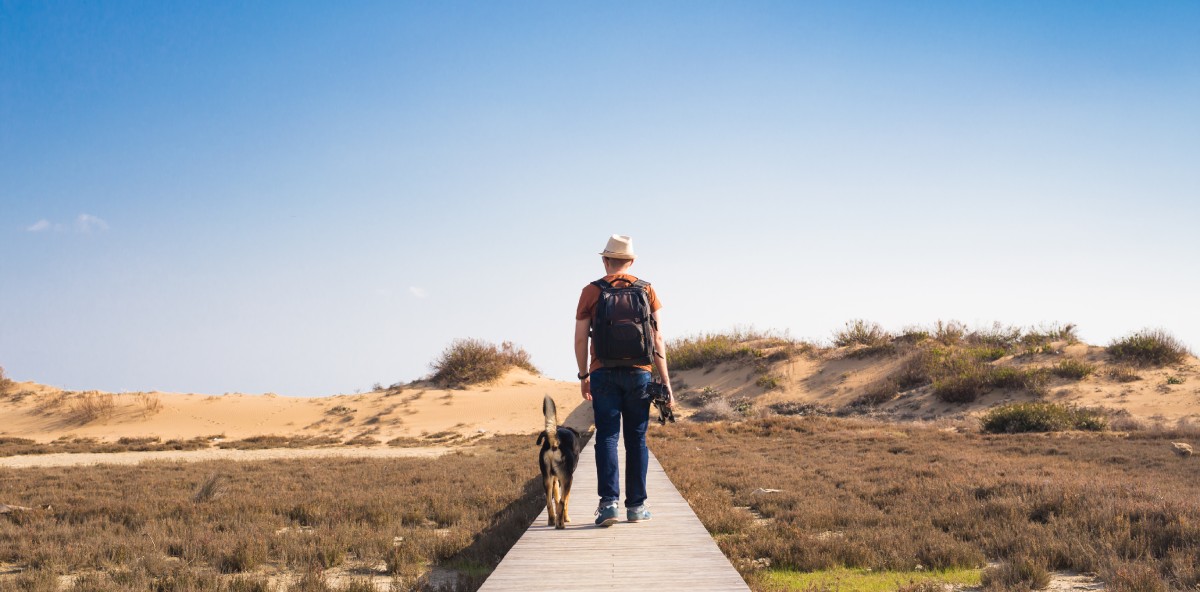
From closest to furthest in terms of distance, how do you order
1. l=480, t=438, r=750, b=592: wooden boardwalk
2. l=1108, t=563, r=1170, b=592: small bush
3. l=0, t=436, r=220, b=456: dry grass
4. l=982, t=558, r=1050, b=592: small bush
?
l=480, t=438, r=750, b=592: wooden boardwalk, l=1108, t=563, r=1170, b=592: small bush, l=982, t=558, r=1050, b=592: small bush, l=0, t=436, r=220, b=456: dry grass

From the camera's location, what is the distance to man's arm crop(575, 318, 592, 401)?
6.12m

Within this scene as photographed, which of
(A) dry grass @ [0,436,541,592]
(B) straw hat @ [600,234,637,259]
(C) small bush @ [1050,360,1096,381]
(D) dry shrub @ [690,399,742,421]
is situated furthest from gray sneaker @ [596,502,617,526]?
(C) small bush @ [1050,360,1096,381]

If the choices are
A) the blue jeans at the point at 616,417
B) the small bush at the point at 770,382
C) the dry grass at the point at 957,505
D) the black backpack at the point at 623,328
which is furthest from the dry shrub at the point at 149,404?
the black backpack at the point at 623,328

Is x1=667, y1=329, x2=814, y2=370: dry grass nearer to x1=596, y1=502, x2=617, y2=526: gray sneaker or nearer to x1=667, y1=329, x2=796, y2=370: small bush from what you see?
x1=667, y1=329, x2=796, y2=370: small bush

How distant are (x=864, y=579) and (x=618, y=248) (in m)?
3.42

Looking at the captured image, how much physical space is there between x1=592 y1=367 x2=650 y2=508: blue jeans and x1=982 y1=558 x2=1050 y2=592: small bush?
2781 millimetres

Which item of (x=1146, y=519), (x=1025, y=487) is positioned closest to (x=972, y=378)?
(x=1025, y=487)

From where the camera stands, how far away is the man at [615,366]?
5996mm

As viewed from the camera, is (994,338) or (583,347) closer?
(583,347)

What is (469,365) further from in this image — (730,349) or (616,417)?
(616,417)

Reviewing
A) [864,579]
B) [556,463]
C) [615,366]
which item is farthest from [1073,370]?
[615,366]

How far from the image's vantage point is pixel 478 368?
Result: 113 ft

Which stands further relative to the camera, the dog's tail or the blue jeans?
the dog's tail

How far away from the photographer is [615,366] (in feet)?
19.7
